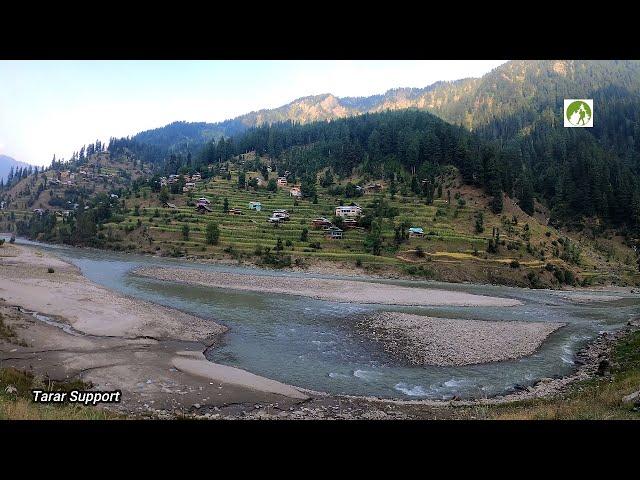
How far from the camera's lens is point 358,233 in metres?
78.9

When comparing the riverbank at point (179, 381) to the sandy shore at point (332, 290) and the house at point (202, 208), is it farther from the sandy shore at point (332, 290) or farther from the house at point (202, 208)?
the house at point (202, 208)

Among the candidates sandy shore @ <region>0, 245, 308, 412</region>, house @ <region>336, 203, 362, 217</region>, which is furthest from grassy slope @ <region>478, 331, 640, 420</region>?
house @ <region>336, 203, 362, 217</region>

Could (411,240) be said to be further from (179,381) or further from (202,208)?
(179,381)

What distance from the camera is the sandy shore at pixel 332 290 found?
38812 millimetres

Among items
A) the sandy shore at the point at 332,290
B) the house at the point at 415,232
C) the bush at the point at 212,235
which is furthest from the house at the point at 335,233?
the sandy shore at the point at 332,290

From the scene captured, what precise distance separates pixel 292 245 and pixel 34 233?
70.1 meters

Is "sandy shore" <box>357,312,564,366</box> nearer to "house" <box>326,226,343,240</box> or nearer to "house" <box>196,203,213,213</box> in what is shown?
"house" <box>326,226,343,240</box>

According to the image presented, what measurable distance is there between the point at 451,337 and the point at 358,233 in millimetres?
55453

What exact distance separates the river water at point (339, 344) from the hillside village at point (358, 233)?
27503 mm

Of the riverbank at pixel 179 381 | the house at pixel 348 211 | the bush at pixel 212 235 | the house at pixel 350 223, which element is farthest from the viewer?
the house at pixel 348 211

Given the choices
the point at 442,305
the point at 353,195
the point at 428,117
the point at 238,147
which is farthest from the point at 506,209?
the point at 238,147

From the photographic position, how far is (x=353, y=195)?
10100 cm

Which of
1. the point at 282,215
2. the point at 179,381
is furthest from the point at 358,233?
the point at 179,381
